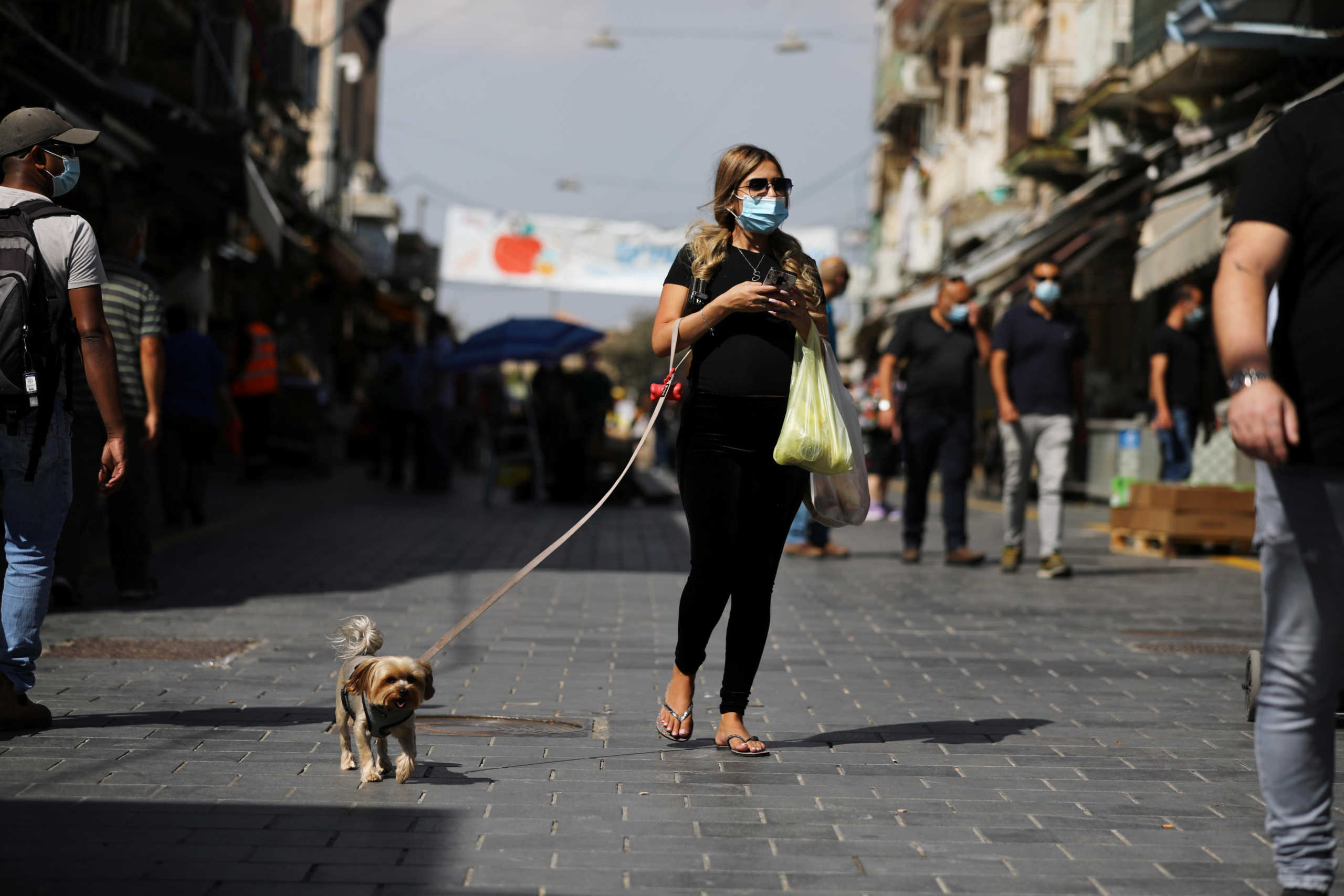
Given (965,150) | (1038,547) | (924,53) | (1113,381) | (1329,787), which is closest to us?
(1329,787)

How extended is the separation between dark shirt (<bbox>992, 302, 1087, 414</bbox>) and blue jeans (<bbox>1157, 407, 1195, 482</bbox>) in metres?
2.58

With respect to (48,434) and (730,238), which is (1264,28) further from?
(48,434)

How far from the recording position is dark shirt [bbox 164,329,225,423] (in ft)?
37.7

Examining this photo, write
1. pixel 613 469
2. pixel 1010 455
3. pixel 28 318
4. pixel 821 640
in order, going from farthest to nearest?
pixel 613 469, pixel 1010 455, pixel 821 640, pixel 28 318

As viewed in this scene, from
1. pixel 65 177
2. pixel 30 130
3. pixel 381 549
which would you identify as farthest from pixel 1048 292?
pixel 30 130

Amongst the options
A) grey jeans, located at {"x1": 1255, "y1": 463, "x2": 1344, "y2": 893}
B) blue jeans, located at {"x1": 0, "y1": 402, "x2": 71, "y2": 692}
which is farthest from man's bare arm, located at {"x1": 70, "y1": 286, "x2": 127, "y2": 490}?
grey jeans, located at {"x1": 1255, "y1": 463, "x2": 1344, "y2": 893}

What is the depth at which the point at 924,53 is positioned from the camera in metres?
42.0

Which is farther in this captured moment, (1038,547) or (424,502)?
(424,502)

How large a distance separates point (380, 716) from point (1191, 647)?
4.66 metres

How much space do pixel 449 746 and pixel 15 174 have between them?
89.7 inches

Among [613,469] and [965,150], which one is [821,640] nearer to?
[613,469]

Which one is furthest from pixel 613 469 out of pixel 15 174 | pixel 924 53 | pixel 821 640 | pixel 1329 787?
pixel 924 53

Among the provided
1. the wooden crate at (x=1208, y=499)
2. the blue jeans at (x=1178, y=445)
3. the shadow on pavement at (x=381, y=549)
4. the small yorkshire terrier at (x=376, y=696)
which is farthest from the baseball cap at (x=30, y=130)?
the blue jeans at (x=1178, y=445)

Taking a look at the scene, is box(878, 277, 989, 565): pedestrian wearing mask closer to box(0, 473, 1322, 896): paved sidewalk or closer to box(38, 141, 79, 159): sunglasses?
box(0, 473, 1322, 896): paved sidewalk
